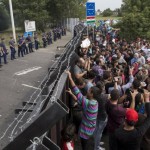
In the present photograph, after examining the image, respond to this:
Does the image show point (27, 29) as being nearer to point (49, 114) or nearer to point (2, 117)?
point (2, 117)

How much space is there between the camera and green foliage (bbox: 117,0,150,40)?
895 inches

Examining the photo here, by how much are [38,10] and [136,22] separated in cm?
1812

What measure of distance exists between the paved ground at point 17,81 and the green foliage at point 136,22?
797cm

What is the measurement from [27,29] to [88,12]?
13.6m

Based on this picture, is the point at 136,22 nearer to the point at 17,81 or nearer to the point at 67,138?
the point at 17,81

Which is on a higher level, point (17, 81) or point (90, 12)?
point (90, 12)

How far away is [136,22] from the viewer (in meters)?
22.8

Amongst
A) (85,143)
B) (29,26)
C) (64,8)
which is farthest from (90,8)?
(64,8)

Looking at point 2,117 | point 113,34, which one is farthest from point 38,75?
point 113,34

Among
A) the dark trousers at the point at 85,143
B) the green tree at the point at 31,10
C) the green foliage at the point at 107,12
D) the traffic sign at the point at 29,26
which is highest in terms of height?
the green tree at the point at 31,10

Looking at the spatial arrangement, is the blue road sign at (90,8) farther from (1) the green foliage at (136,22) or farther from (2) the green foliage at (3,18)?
(2) the green foliage at (3,18)

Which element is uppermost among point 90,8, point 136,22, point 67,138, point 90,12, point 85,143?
point 90,8

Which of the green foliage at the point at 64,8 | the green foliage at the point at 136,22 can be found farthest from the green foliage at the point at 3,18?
the green foliage at the point at 136,22

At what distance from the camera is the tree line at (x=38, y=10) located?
1454 inches
